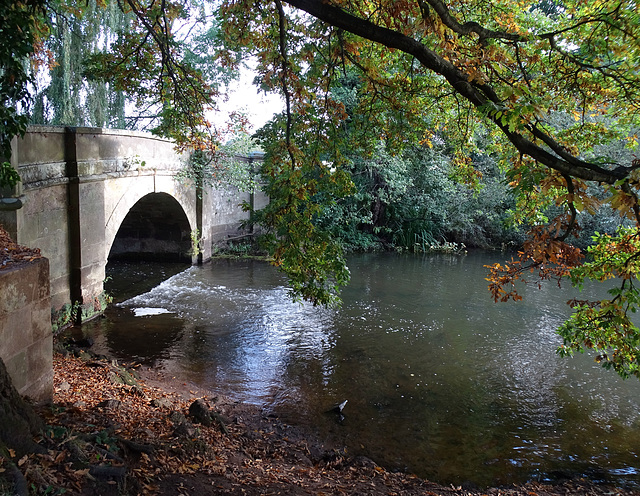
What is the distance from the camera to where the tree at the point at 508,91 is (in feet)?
11.5

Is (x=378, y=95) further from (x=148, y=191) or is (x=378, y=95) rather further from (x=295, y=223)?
(x=148, y=191)

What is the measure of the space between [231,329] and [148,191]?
4141mm

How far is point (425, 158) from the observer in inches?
707

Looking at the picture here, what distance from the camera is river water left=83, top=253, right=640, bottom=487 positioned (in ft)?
17.6

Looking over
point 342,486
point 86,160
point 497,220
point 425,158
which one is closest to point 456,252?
point 497,220

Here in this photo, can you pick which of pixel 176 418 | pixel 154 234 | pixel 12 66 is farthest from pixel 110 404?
pixel 154 234

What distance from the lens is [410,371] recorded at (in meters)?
7.42

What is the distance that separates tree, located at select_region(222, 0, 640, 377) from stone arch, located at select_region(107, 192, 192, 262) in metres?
8.37

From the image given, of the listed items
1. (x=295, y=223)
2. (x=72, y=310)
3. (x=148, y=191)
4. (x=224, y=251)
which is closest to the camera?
(x=295, y=223)

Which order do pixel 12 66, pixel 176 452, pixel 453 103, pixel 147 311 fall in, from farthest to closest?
pixel 147 311, pixel 453 103, pixel 176 452, pixel 12 66

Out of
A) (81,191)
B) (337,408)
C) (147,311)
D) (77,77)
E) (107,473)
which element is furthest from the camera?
(77,77)

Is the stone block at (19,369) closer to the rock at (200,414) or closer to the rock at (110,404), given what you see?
the rock at (110,404)

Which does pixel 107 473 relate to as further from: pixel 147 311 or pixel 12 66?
pixel 147 311

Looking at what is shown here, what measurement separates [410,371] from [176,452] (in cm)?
425
